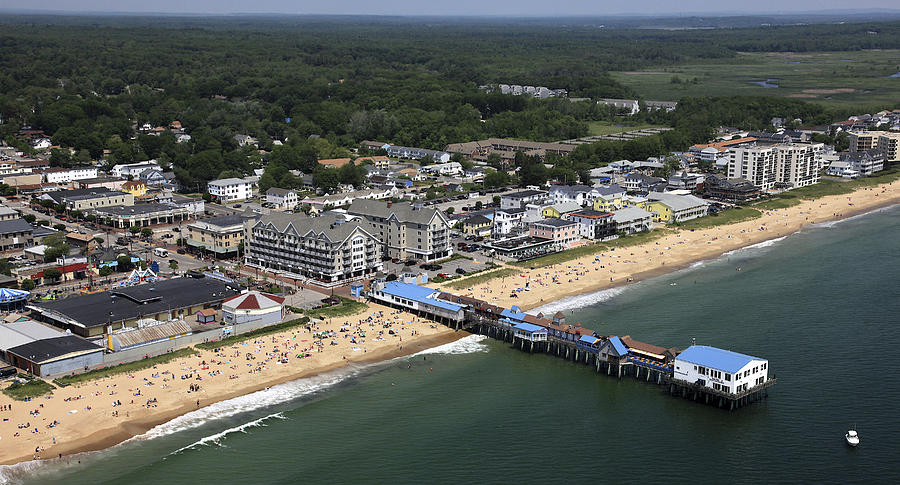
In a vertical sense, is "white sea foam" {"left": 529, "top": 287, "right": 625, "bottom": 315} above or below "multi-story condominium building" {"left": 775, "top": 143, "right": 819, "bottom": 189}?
below

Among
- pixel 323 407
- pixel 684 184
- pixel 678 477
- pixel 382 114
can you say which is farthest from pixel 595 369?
pixel 382 114

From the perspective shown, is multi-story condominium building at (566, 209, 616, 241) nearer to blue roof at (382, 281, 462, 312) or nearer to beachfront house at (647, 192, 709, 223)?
beachfront house at (647, 192, 709, 223)

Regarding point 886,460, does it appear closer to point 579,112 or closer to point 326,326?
point 326,326

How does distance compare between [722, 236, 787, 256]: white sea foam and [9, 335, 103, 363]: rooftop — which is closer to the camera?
[9, 335, 103, 363]: rooftop

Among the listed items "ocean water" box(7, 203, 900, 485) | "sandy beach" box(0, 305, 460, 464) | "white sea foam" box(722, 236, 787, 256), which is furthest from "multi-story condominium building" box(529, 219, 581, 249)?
"sandy beach" box(0, 305, 460, 464)

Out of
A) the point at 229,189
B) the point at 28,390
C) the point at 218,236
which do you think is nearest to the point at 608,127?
the point at 229,189

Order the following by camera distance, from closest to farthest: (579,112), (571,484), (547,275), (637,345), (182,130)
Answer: (571,484)
(637,345)
(547,275)
(182,130)
(579,112)
